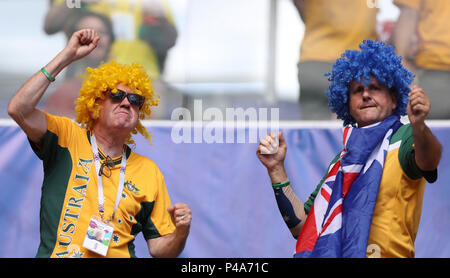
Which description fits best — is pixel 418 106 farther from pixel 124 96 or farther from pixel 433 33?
pixel 433 33

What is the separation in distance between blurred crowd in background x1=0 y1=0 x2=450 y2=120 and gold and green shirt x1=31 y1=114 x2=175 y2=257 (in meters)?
1.16

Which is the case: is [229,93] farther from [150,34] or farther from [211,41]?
[150,34]

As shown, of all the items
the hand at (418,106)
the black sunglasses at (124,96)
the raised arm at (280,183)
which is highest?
the black sunglasses at (124,96)

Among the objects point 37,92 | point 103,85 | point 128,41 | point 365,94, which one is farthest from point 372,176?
point 128,41

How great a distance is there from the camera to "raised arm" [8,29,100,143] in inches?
118

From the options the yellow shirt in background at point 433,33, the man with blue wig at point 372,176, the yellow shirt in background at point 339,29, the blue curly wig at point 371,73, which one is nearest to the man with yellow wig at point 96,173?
the man with blue wig at point 372,176

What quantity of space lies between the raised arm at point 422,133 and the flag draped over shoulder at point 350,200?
0.22 metres

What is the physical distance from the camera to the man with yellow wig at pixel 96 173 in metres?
3.02

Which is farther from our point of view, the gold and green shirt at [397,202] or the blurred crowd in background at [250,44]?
the blurred crowd in background at [250,44]

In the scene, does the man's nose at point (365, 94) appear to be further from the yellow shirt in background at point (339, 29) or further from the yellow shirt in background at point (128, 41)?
the yellow shirt in background at point (128, 41)

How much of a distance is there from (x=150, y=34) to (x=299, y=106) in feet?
3.85

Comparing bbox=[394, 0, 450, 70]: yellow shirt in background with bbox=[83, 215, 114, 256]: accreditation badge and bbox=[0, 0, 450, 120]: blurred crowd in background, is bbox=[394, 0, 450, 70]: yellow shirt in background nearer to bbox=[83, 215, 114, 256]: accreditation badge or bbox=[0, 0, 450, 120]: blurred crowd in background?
bbox=[0, 0, 450, 120]: blurred crowd in background

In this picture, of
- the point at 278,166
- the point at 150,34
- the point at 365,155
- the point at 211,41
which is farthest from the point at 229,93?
the point at 365,155

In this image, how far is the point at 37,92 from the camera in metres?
3.01
